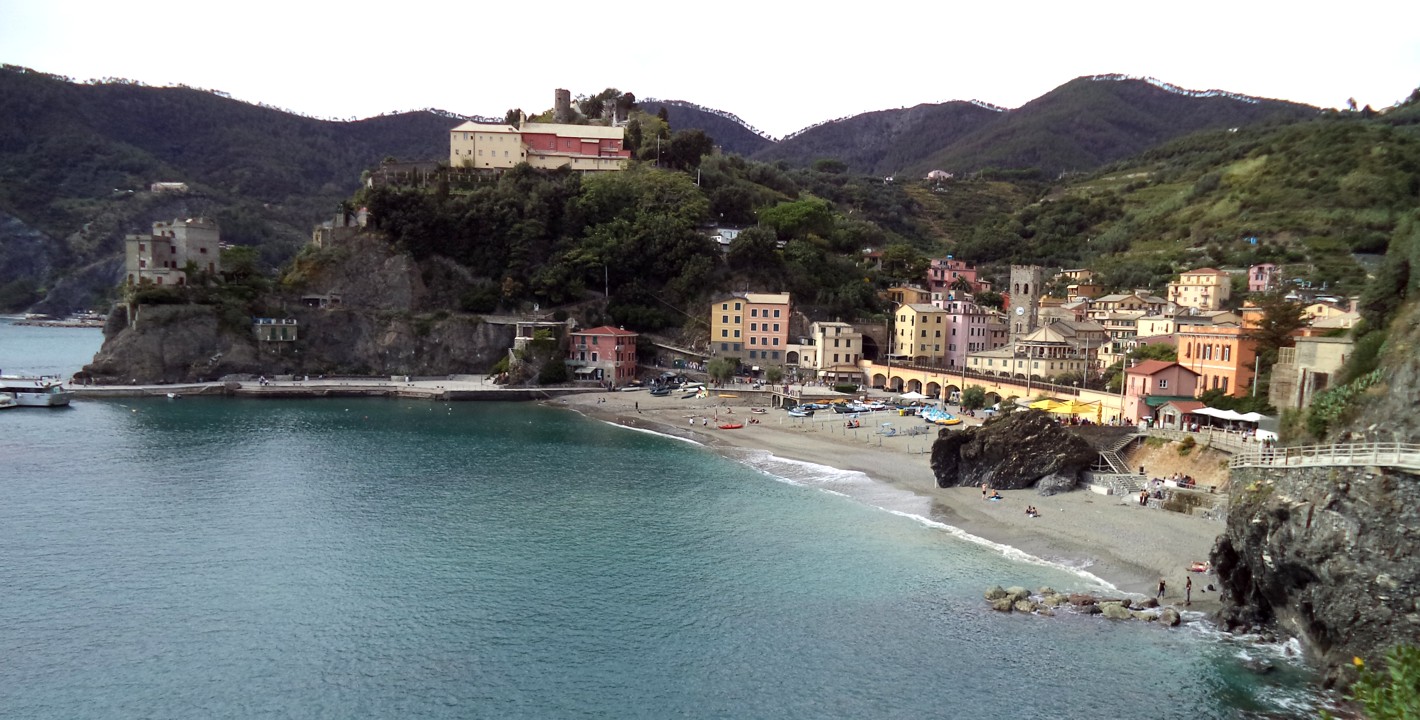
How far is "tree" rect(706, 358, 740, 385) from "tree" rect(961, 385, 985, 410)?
62.6 feet

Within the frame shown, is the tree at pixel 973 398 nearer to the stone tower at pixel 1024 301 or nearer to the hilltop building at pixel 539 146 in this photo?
the stone tower at pixel 1024 301

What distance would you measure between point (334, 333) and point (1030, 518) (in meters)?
58.7

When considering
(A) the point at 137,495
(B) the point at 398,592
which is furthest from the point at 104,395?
(B) the point at 398,592

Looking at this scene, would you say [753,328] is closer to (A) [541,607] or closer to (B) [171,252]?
(A) [541,607]

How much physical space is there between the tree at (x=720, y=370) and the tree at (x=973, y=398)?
62.6 ft

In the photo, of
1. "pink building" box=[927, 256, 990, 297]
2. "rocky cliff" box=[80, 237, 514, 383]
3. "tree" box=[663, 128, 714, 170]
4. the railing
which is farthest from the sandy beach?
"tree" box=[663, 128, 714, 170]

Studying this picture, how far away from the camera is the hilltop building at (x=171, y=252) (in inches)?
2704

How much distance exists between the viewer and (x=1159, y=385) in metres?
37.3

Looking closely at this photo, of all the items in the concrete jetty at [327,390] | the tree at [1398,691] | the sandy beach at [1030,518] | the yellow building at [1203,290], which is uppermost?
the yellow building at [1203,290]

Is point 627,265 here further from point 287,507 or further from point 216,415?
point 287,507

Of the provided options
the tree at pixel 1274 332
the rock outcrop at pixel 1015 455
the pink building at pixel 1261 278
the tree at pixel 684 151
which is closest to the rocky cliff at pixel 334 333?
the tree at pixel 684 151

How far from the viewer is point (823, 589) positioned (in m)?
24.2

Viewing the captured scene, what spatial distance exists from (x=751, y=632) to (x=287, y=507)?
2066 centimetres

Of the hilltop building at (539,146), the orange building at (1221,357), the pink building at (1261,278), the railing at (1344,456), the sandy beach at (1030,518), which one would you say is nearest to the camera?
the railing at (1344,456)
